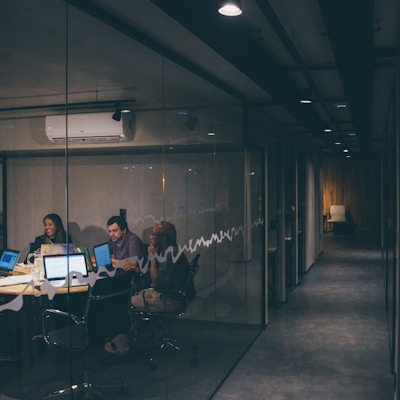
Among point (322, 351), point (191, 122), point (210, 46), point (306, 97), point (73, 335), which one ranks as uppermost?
point (306, 97)

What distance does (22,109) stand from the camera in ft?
6.77

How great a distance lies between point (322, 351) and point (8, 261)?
468 cm

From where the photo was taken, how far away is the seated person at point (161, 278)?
134 inches

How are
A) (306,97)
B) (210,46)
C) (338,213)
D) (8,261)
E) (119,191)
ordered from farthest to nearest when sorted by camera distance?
(338,213) → (306,97) → (210,46) → (119,191) → (8,261)

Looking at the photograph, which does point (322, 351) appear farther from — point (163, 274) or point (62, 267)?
point (62, 267)

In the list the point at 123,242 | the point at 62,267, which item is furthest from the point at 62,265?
the point at 123,242

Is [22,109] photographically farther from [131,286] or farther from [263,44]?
[263,44]

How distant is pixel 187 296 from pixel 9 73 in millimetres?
2447

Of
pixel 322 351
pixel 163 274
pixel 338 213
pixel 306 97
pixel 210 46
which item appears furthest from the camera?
pixel 338 213

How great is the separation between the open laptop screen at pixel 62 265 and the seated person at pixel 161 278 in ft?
2.59

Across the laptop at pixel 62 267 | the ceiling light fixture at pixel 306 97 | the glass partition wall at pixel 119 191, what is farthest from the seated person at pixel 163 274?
the ceiling light fixture at pixel 306 97

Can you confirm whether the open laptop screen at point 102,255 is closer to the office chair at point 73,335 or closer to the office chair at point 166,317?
the office chair at point 73,335

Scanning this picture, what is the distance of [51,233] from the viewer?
2.26m

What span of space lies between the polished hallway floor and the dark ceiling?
2722 millimetres
